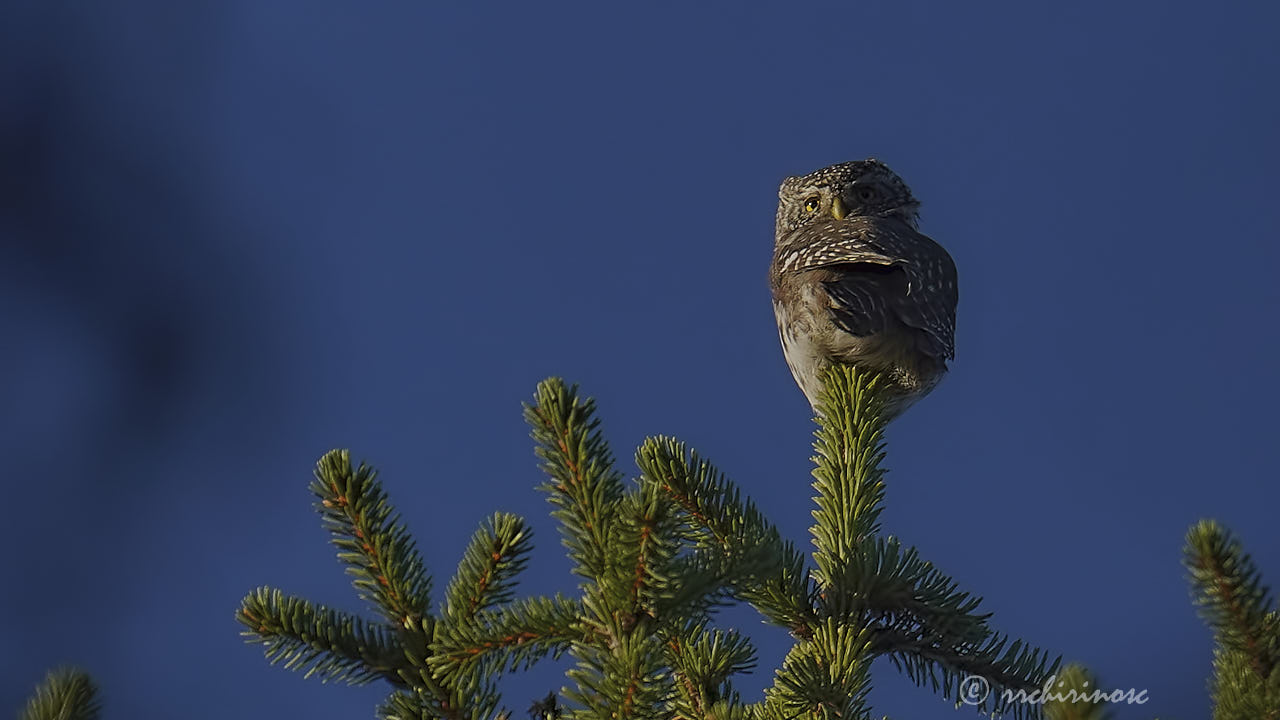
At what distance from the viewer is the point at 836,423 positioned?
335 centimetres

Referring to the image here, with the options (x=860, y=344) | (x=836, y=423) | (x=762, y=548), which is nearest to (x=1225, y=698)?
(x=762, y=548)

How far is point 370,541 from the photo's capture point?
2006mm

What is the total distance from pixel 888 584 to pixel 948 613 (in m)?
0.14

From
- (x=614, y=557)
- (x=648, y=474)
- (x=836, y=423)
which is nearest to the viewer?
(x=614, y=557)

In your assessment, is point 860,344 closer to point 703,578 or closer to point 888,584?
point 888,584

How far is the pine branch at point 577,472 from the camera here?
1.84 m

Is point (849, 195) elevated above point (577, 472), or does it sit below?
above

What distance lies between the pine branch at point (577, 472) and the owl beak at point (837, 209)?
376 centimetres

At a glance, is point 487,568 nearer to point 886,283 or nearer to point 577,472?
point 577,472

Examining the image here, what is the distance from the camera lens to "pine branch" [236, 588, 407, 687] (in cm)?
193

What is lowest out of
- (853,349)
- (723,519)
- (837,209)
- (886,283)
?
(723,519)

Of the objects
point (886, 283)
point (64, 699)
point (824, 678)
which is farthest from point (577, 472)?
point (886, 283)

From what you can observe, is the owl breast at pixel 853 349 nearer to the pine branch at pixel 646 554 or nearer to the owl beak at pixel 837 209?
the owl beak at pixel 837 209

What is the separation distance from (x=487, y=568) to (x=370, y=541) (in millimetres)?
207
